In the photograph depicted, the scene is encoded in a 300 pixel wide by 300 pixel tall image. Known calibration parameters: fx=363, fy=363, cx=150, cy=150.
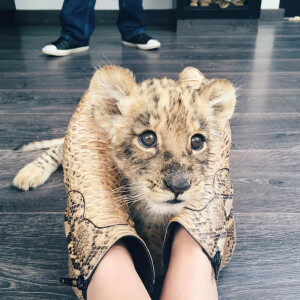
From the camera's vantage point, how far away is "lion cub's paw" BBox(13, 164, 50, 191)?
55.1 inches

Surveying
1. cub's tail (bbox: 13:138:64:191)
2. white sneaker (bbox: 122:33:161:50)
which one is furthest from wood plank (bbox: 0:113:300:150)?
white sneaker (bbox: 122:33:161:50)

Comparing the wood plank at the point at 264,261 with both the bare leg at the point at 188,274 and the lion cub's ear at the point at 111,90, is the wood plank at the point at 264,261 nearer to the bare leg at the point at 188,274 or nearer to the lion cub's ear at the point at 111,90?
the bare leg at the point at 188,274

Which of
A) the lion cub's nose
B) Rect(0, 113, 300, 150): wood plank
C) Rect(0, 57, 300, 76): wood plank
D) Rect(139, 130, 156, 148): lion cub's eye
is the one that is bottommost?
Rect(0, 57, 300, 76): wood plank

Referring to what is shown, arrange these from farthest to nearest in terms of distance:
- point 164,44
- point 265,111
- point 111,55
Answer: point 164,44 < point 111,55 < point 265,111

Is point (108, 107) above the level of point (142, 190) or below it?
above

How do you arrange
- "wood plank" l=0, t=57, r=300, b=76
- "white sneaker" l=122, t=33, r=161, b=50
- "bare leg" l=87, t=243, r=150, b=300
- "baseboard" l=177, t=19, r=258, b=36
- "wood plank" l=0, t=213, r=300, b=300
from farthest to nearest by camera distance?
"baseboard" l=177, t=19, r=258, b=36 < "white sneaker" l=122, t=33, r=161, b=50 < "wood plank" l=0, t=57, r=300, b=76 < "wood plank" l=0, t=213, r=300, b=300 < "bare leg" l=87, t=243, r=150, b=300

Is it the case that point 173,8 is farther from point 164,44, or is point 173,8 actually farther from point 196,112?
point 196,112

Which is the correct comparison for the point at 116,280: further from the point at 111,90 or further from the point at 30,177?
the point at 30,177

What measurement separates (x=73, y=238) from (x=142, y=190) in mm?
203

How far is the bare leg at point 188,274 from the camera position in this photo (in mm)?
785

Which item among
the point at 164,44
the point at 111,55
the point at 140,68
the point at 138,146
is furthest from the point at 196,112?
the point at 164,44

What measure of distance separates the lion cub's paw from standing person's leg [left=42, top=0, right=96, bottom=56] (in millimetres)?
2080

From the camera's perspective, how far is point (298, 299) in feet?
3.10

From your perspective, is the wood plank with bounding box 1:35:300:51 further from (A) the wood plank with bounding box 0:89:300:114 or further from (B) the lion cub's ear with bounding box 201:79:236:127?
(B) the lion cub's ear with bounding box 201:79:236:127
